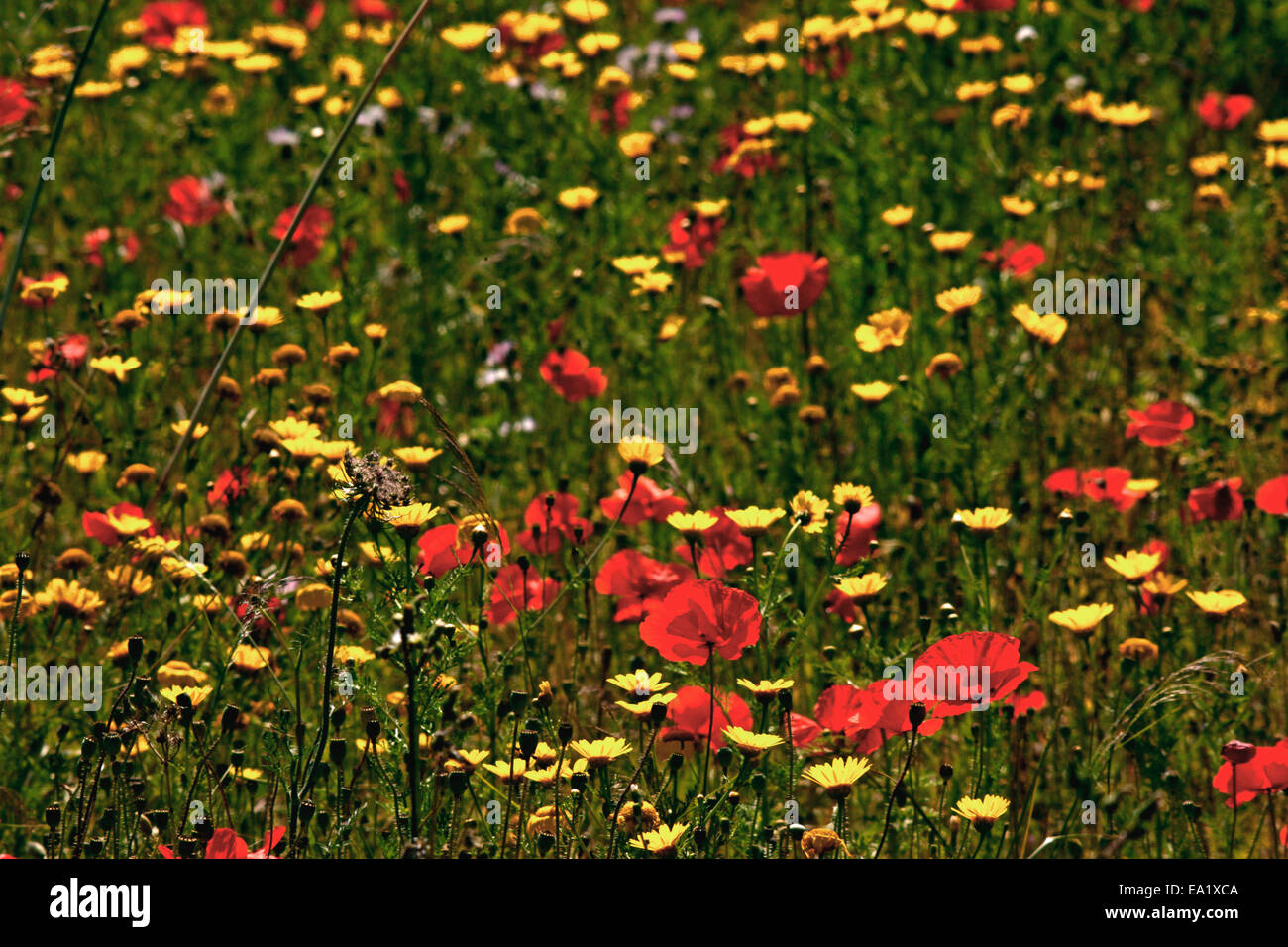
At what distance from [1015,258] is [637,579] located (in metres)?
1.46

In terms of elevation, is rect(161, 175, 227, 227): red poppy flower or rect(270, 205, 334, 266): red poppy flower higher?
rect(161, 175, 227, 227): red poppy flower

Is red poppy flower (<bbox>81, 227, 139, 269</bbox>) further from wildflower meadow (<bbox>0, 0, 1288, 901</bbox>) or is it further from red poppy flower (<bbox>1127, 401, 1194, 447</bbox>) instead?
red poppy flower (<bbox>1127, 401, 1194, 447</bbox>)

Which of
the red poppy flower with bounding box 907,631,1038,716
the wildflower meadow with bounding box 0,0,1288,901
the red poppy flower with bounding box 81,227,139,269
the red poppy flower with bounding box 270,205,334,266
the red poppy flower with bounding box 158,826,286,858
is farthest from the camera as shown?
the red poppy flower with bounding box 81,227,139,269

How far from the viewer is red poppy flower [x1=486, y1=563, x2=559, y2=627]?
2402mm

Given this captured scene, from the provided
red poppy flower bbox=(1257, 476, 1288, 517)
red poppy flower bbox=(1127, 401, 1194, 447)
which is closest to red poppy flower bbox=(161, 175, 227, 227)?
red poppy flower bbox=(1127, 401, 1194, 447)

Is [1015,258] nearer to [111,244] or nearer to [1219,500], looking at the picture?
[1219,500]

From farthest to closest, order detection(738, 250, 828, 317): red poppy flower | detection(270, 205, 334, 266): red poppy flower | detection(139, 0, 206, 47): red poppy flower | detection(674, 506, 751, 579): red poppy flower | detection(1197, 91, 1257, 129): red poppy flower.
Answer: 1. detection(139, 0, 206, 47): red poppy flower
2. detection(1197, 91, 1257, 129): red poppy flower
3. detection(270, 205, 334, 266): red poppy flower
4. detection(738, 250, 828, 317): red poppy flower
5. detection(674, 506, 751, 579): red poppy flower

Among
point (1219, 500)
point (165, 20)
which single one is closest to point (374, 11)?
point (165, 20)

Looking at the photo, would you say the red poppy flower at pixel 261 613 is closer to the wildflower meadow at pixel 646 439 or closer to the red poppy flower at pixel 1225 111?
the wildflower meadow at pixel 646 439

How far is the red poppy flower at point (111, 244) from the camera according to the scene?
381 centimetres

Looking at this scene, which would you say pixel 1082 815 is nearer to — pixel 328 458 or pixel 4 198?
pixel 328 458

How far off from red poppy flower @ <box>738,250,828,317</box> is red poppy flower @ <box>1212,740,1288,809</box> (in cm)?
146

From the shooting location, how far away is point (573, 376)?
3.08 metres
